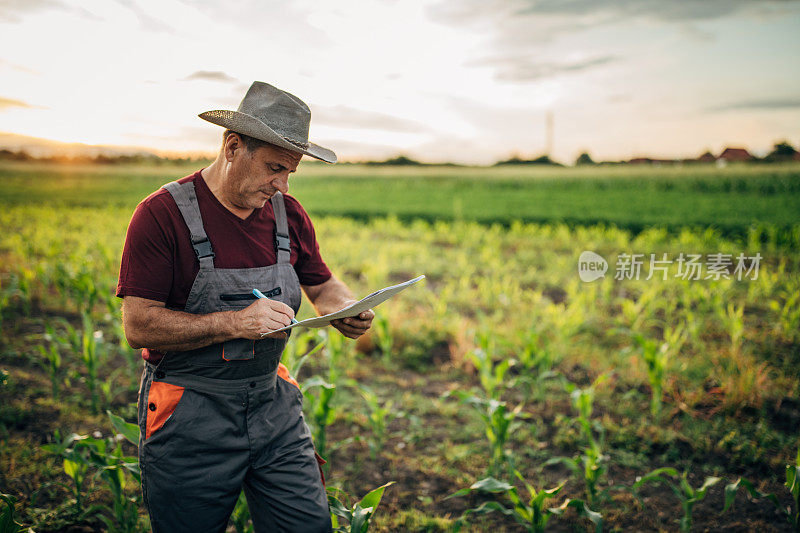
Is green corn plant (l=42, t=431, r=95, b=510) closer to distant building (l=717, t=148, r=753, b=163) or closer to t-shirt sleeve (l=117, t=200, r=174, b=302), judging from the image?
t-shirt sleeve (l=117, t=200, r=174, b=302)

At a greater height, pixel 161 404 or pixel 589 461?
pixel 161 404

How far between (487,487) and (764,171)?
3223 centimetres

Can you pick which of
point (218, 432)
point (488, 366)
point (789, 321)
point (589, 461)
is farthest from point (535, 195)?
point (218, 432)

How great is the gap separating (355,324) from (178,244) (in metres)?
0.74

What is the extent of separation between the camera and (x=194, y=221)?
1747mm

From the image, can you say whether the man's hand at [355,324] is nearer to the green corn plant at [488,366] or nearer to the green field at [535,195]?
the green corn plant at [488,366]

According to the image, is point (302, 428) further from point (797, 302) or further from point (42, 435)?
point (797, 302)

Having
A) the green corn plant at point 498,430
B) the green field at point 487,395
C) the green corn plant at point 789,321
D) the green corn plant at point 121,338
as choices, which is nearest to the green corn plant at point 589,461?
the green field at point 487,395

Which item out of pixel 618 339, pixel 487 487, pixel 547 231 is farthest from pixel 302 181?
pixel 487 487

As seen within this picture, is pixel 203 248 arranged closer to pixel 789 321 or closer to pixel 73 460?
pixel 73 460

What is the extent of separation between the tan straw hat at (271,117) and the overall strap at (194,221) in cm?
29

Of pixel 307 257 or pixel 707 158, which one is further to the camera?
pixel 707 158

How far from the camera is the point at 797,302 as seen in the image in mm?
5844

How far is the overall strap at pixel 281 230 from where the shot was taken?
6.57 ft
